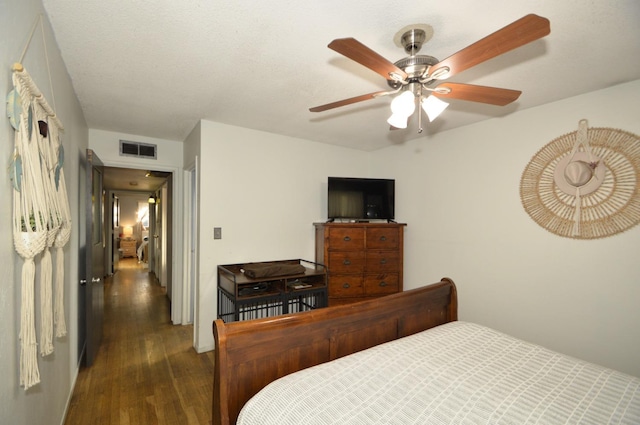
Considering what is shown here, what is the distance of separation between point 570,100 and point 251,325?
9.51ft

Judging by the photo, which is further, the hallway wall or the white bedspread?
the hallway wall

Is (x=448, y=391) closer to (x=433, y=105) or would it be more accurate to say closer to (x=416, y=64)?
(x=433, y=105)

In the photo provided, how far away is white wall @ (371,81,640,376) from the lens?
2115mm

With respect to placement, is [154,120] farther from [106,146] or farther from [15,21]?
[15,21]

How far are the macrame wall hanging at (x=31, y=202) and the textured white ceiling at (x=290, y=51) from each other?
0.46 metres

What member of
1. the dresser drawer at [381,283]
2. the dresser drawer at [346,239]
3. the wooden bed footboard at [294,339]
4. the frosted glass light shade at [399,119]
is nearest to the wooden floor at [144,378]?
the wooden bed footboard at [294,339]

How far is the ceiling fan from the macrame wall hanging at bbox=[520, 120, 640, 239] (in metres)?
1.24

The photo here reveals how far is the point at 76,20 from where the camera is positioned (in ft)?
4.70

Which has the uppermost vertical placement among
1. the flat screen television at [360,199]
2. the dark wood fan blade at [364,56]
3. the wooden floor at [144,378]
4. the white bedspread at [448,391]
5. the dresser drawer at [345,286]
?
the dark wood fan blade at [364,56]

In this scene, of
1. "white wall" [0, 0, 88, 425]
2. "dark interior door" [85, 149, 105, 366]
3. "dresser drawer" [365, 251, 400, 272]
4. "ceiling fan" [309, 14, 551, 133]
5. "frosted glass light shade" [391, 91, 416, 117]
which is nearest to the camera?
"white wall" [0, 0, 88, 425]

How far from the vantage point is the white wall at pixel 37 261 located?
927mm

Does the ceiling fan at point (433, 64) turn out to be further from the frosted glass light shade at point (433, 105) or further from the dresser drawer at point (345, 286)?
the dresser drawer at point (345, 286)

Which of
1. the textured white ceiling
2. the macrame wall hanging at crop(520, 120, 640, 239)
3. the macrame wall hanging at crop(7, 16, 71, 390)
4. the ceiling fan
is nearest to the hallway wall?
the textured white ceiling

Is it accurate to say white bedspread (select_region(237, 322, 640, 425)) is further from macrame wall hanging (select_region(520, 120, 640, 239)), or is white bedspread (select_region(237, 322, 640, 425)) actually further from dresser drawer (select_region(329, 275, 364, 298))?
dresser drawer (select_region(329, 275, 364, 298))
